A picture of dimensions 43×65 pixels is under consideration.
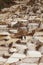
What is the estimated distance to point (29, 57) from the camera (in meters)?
4.66

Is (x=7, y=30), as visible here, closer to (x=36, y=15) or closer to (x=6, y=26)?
(x=6, y=26)

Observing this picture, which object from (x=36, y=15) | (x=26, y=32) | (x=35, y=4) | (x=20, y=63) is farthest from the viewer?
(x=35, y=4)

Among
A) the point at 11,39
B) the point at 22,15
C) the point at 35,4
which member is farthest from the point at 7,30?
the point at 35,4

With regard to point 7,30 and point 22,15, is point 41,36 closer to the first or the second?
point 7,30

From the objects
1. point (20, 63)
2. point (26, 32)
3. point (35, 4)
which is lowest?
point (20, 63)

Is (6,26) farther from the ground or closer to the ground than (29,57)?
farther from the ground

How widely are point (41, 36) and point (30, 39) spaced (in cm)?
26

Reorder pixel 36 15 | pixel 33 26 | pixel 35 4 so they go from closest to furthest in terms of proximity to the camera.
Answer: pixel 33 26
pixel 36 15
pixel 35 4

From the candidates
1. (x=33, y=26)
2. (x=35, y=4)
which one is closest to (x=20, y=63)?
(x=33, y=26)

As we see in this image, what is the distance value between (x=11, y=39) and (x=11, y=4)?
529 cm

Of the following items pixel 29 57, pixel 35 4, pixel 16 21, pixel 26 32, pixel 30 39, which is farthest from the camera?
pixel 35 4

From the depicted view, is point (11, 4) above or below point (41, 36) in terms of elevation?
above

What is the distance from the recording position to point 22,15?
8633 millimetres

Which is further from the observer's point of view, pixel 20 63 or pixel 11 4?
pixel 11 4
